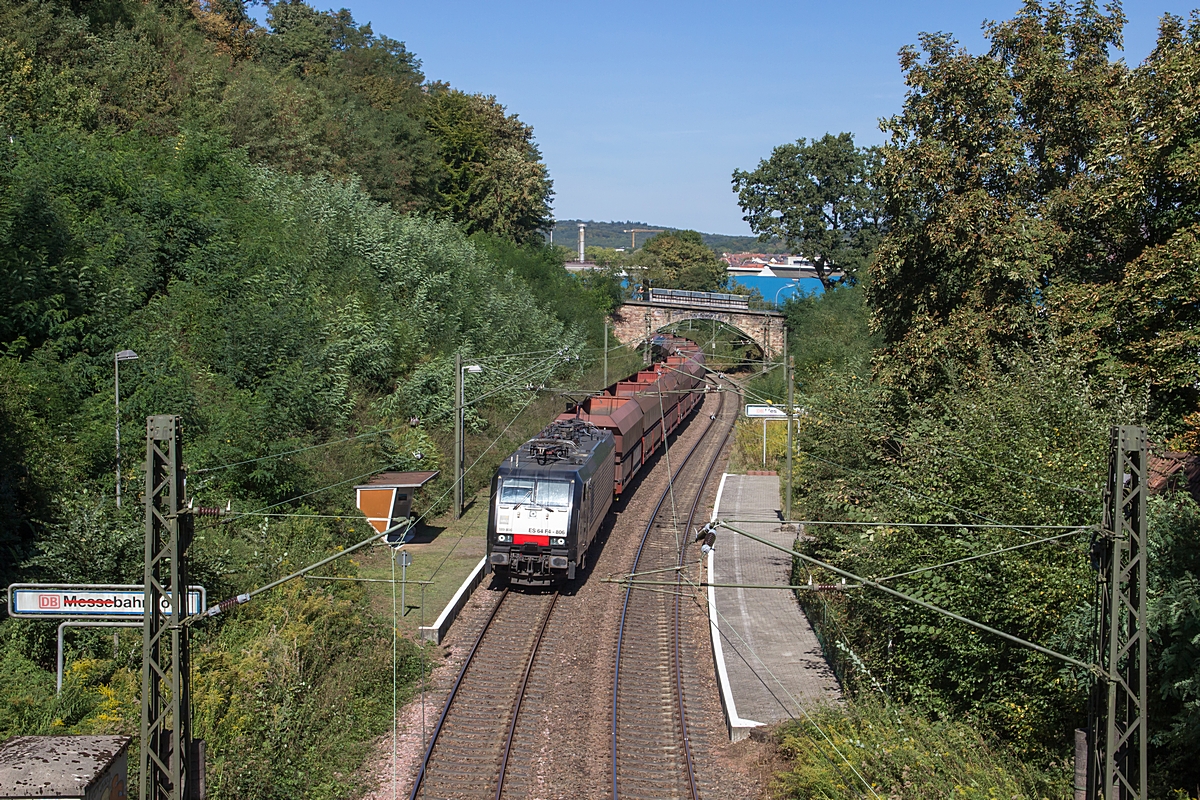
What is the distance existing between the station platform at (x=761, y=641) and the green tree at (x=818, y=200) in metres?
→ 37.7

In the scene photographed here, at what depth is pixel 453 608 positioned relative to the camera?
18875mm

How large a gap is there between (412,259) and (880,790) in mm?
28708

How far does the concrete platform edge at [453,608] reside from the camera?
17672 mm

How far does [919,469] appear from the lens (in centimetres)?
1509

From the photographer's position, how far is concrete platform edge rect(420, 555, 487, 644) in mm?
17672

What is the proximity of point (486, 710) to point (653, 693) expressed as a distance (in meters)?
2.99

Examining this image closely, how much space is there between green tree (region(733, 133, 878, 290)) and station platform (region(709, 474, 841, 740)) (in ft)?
124

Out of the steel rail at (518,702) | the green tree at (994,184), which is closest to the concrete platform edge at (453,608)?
the steel rail at (518,702)

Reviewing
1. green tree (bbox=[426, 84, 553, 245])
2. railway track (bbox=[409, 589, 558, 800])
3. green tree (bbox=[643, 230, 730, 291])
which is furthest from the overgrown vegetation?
green tree (bbox=[643, 230, 730, 291])

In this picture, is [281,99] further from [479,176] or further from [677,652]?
[677,652]

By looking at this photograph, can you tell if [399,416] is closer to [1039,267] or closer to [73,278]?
[73,278]

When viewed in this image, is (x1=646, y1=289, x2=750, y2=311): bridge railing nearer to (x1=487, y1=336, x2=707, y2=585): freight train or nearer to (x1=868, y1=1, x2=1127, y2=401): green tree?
(x1=487, y1=336, x2=707, y2=585): freight train

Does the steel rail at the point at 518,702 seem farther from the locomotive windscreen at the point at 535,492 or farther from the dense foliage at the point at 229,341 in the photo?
the locomotive windscreen at the point at 535,492

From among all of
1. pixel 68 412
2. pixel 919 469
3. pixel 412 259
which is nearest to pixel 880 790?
pixel 919 469
